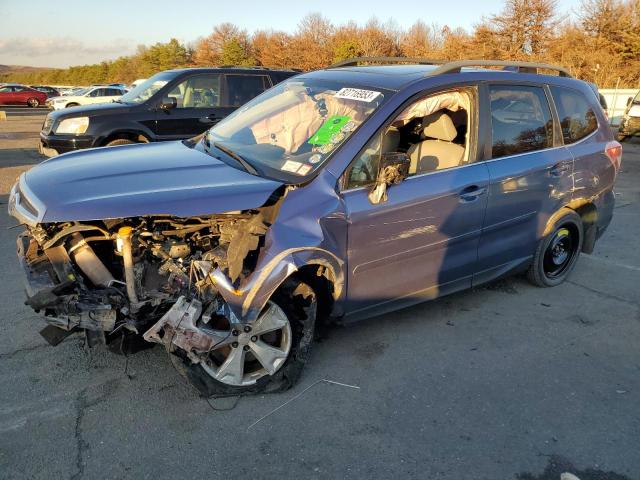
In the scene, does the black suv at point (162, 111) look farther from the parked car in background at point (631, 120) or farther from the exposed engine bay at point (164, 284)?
the parked car in background at point (631, 120)

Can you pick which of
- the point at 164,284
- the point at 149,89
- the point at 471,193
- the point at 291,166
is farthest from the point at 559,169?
the point at 149,89

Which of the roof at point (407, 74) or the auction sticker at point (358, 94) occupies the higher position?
the roof at point (407, 74)

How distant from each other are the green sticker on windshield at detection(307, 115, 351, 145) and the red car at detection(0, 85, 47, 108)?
1463 inches

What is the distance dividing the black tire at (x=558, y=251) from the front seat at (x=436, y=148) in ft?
4.25

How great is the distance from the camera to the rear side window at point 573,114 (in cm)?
428

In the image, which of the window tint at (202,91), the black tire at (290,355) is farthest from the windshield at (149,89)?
the black tire at (290,355)

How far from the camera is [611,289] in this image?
15.3ft

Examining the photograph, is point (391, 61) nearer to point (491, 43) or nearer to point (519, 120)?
point (519, 120)

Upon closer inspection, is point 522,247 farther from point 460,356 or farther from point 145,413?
point 145,413

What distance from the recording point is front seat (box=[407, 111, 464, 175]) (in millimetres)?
3554

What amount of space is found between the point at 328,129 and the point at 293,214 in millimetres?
775

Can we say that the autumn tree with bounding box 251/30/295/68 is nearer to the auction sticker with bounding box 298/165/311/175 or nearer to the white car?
the white car

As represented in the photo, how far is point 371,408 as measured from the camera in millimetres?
2900

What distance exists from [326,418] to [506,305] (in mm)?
2196
